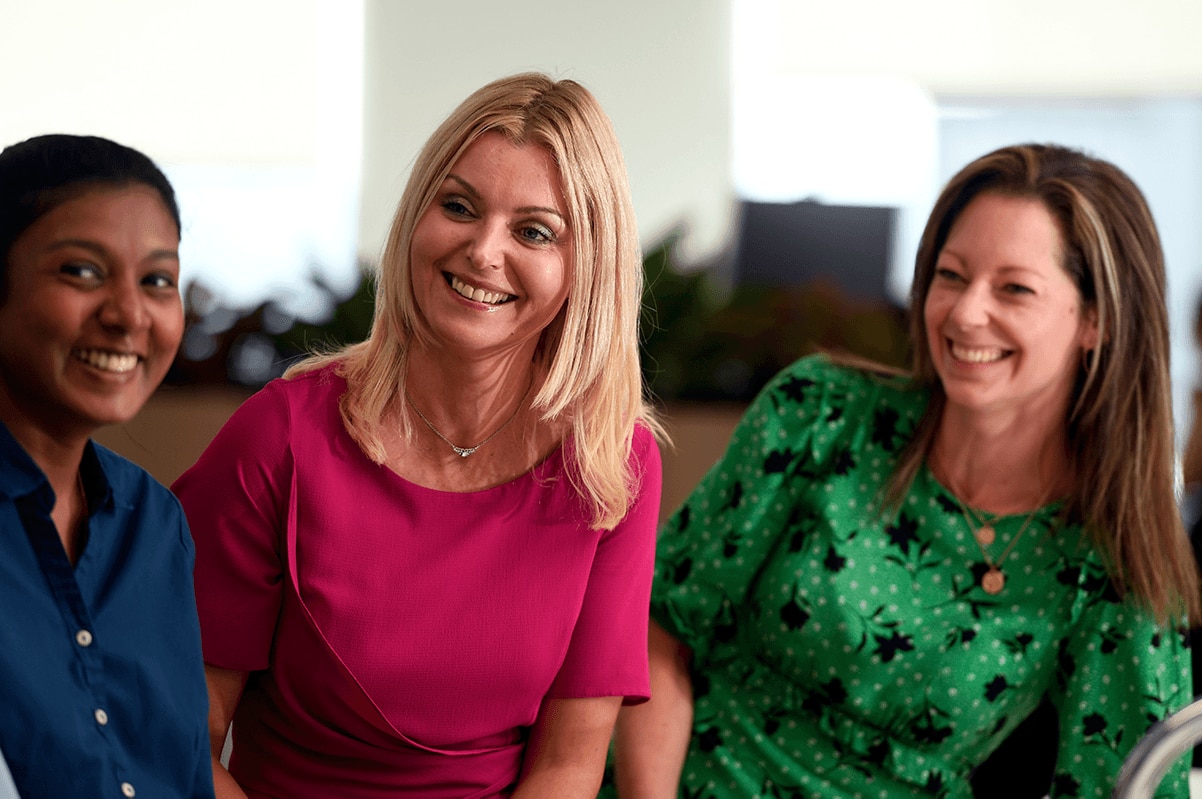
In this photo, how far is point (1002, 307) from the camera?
64.0 inches

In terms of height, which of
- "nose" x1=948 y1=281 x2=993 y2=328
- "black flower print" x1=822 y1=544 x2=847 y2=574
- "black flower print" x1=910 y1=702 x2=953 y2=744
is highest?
"nose" x1=948 y1=281 x2=993 y2=328

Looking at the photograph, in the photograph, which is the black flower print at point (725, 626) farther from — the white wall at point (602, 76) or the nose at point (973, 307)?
the white wall at point (602, 76)

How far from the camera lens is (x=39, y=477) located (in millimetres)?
755

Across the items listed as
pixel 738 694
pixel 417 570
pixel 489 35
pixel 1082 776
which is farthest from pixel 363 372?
pixel 489 35

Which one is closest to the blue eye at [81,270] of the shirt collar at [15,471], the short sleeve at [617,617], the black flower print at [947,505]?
the shirt collar at [15,471]

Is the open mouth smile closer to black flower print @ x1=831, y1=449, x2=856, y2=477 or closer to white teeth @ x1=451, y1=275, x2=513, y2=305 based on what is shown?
white teeth @ x1=451, y1=275, x2=513, y2=305

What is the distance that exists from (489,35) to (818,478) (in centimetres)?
210

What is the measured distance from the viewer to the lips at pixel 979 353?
1.63 m

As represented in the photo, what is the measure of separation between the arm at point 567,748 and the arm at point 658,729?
227mm

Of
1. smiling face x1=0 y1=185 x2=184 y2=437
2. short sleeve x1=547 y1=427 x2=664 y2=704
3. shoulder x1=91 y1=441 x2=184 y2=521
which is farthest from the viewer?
short sleeve x1=547 y1=427 x2=664 y2=704

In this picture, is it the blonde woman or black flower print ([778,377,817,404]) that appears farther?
black flower print ([778,377,817,404])

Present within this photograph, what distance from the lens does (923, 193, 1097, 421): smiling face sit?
5.32 ft

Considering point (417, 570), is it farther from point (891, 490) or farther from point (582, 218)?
point (891, 490)

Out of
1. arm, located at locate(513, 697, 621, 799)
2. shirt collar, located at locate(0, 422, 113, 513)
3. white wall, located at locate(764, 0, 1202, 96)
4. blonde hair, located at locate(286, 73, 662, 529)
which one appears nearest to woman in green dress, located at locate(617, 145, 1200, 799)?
arm, located at locate(513, 697, 621, 799)
